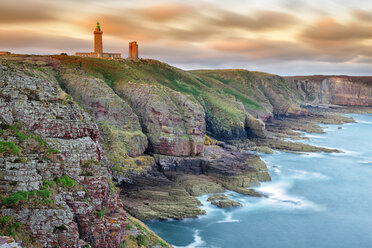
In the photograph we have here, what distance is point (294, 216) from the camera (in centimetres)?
4459

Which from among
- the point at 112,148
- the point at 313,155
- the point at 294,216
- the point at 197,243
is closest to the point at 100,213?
the point at 197,243

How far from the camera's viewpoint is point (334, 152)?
267 ft

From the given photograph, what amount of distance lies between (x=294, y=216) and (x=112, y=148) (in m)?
26.4

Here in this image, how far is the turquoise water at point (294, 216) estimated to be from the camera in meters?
38.4

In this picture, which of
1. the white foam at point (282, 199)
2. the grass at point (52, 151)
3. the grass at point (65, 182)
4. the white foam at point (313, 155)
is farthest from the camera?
the white foam at point (313, 155)

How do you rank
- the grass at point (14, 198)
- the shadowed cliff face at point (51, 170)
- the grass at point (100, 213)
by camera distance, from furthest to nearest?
the grass at point (100, 213), the shadowed cliff face at point (51, 170), the grass at point (14, 198)

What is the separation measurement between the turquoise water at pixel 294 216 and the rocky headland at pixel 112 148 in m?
2.29

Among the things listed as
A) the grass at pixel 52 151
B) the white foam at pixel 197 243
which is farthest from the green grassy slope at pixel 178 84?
the grass at pixel 52 151

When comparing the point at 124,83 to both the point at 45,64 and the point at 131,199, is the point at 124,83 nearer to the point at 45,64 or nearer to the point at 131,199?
the point at 45,64

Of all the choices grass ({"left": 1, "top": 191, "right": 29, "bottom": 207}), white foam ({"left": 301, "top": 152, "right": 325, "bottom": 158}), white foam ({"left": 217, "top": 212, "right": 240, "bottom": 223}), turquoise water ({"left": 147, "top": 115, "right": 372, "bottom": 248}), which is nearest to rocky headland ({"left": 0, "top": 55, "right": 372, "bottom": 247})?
grass ({"left": 1, "top": 191, "right": 29, "bottom": 207})

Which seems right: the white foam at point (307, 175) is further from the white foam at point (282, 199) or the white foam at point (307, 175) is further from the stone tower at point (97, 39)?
the stone tower at point (97, 39)

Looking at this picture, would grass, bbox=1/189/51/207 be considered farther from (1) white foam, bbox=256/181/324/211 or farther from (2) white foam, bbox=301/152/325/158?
(2) white foam, bbox=301/152/325/158

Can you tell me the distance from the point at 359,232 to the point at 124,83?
48.1 m

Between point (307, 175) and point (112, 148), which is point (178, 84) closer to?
point (307, 175)
